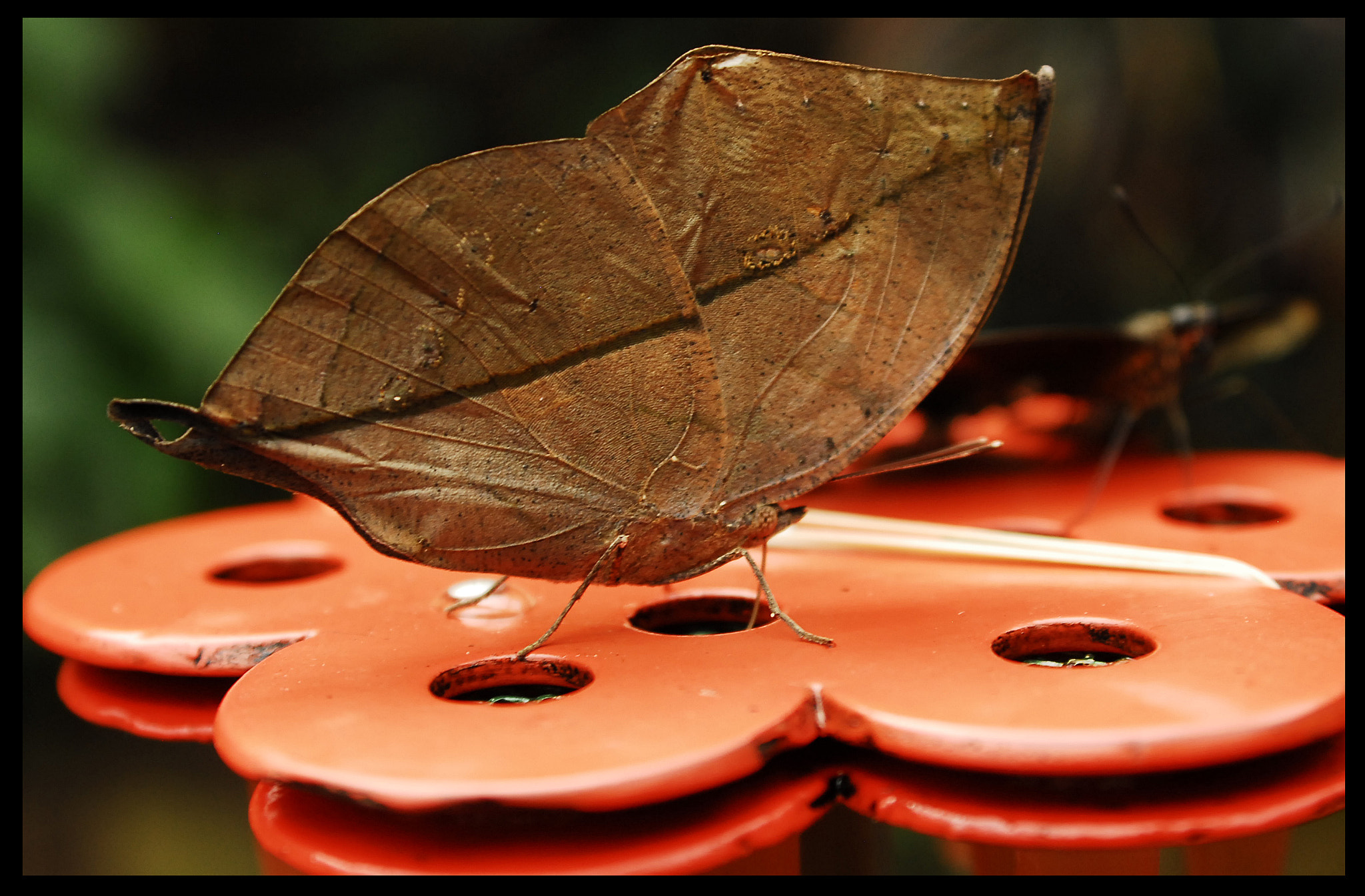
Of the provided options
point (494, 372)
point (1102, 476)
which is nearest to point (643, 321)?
point (494, 372)

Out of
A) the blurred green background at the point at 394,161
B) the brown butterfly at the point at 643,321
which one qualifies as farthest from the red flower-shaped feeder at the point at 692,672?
the blurred green background at the point at 394,161

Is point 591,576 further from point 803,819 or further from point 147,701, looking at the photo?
point 147,701

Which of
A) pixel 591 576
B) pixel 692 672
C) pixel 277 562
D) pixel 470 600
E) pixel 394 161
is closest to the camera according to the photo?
pixel 692 672

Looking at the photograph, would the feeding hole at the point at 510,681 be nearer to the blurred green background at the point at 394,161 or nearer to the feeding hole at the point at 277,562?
the feeding hole at the point at 277,562

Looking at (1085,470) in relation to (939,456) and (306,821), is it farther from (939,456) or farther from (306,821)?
(306,821)

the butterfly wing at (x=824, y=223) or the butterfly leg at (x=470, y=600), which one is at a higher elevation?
the butterfly wing at (x=824, y=223)
